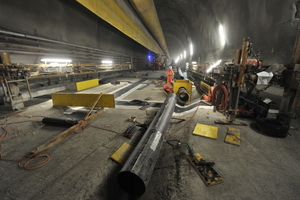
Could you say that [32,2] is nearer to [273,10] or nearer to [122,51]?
[273,10]

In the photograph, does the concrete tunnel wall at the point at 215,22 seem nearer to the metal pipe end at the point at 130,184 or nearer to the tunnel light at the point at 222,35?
the tunnel light at the point at 222,35

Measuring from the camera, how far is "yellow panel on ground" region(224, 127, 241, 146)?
9.62 ft

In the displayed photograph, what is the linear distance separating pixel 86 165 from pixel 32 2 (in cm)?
666

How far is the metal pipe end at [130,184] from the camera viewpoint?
179cm

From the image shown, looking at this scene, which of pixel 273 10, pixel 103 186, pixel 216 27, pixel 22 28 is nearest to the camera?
pixel 103 186

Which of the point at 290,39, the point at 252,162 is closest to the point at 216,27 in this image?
the point at 290,39

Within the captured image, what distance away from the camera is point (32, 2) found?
512 cm

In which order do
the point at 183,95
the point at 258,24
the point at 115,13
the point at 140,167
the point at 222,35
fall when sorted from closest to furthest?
the point at 140,167
the point at 258,24
the point at 115,13
the point at 183,95
the point at 222,35

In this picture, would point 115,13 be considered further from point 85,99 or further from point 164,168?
point 164,168

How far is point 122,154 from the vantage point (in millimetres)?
2576

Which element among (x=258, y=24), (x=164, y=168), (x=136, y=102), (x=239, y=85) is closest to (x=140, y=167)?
(x=164, y=168)

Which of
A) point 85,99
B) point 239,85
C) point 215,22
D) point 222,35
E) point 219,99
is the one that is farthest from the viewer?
point 215,22

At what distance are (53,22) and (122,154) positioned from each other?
23.2 feet

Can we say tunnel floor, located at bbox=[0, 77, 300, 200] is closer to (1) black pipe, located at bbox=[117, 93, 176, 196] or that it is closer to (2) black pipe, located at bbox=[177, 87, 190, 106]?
(1) black pipe, located at bbox=[117, 93, 176, 196]
